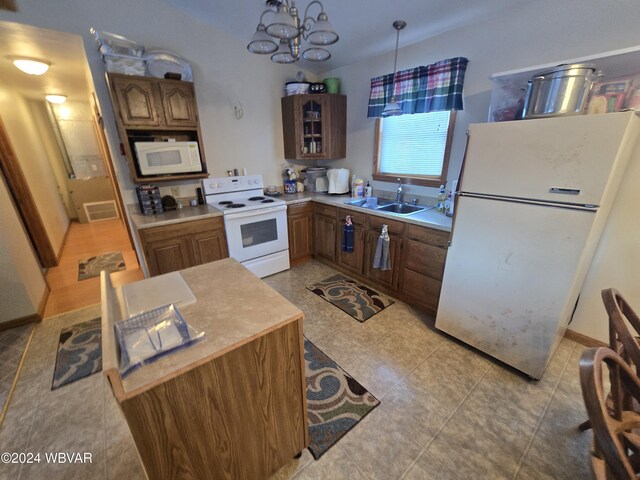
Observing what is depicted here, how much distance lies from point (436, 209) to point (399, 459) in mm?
2067

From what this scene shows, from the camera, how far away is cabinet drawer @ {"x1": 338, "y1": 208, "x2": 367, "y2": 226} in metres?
2.75

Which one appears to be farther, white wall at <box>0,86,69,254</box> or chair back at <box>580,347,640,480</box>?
white wall at <box>0,86,69,254</box>

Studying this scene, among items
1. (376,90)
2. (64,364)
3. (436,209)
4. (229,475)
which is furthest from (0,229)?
(436,209)

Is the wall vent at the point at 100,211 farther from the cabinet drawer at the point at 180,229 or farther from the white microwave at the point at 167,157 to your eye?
the cabinet drawer at the point at 180,229

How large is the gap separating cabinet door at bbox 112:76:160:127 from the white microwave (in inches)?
7.5

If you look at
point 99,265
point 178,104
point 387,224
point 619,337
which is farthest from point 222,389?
point 99,265

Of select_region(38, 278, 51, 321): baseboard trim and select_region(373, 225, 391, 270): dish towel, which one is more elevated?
select_region(373, 225, 391, 270): dish towel

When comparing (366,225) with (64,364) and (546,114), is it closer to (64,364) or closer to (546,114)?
(546,114)

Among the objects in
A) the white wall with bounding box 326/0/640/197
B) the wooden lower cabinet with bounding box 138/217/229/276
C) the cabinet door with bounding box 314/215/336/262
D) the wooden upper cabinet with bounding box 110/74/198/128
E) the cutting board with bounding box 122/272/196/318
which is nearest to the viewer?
the cutting board with bounding box 122/272/196/318

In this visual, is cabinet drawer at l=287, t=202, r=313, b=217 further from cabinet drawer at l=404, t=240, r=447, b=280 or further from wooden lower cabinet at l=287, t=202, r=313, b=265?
cabinet drawer at l=404, t=240, r=447, b=280

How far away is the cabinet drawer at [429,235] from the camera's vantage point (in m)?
2.13

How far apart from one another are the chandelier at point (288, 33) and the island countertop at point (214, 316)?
4.13 ft

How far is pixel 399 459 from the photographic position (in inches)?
52.6

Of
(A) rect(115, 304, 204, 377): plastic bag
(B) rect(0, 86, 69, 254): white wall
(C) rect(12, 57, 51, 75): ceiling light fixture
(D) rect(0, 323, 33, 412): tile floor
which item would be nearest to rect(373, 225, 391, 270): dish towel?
(A) rect(115, 304, 204, 377): plastic bag
